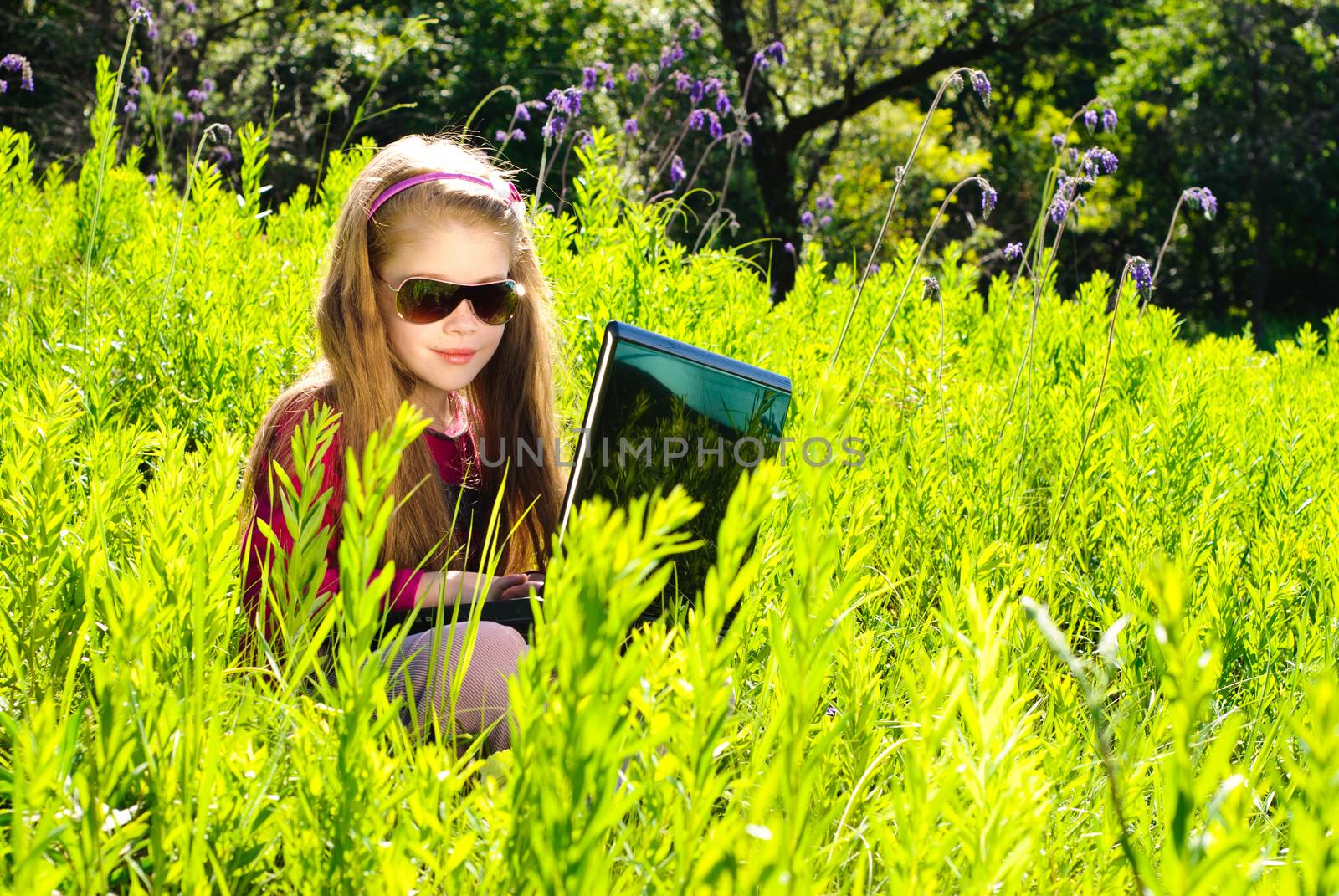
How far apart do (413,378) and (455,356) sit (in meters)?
0.16

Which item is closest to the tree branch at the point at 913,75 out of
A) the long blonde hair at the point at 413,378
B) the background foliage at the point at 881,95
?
the background foliage at the point at 881,95

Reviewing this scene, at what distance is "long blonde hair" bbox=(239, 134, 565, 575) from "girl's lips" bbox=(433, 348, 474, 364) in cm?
12

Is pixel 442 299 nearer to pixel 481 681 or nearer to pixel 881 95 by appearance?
pixel 481 681

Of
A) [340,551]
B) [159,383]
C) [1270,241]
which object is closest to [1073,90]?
[1270,241]

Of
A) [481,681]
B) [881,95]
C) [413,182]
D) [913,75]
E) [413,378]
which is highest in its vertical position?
[913,75]

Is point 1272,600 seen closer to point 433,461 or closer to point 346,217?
point 433,461

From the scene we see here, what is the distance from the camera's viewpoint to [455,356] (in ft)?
7.83

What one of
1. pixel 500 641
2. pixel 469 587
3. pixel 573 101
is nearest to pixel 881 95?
pixel 573 101

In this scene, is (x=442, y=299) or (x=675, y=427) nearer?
(x=675, y=427)

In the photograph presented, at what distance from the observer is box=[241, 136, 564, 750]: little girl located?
2238mm

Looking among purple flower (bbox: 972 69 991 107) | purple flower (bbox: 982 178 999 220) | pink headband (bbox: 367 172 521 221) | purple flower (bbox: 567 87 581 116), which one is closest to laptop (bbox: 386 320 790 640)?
pink headband (bbox: 367 172 521 221)

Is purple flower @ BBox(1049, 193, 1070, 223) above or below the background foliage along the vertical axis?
below

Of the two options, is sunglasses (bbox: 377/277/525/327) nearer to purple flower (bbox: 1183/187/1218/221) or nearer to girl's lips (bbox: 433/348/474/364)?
girl's lips (bbox: 433/348/474/364)

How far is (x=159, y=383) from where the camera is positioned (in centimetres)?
305
